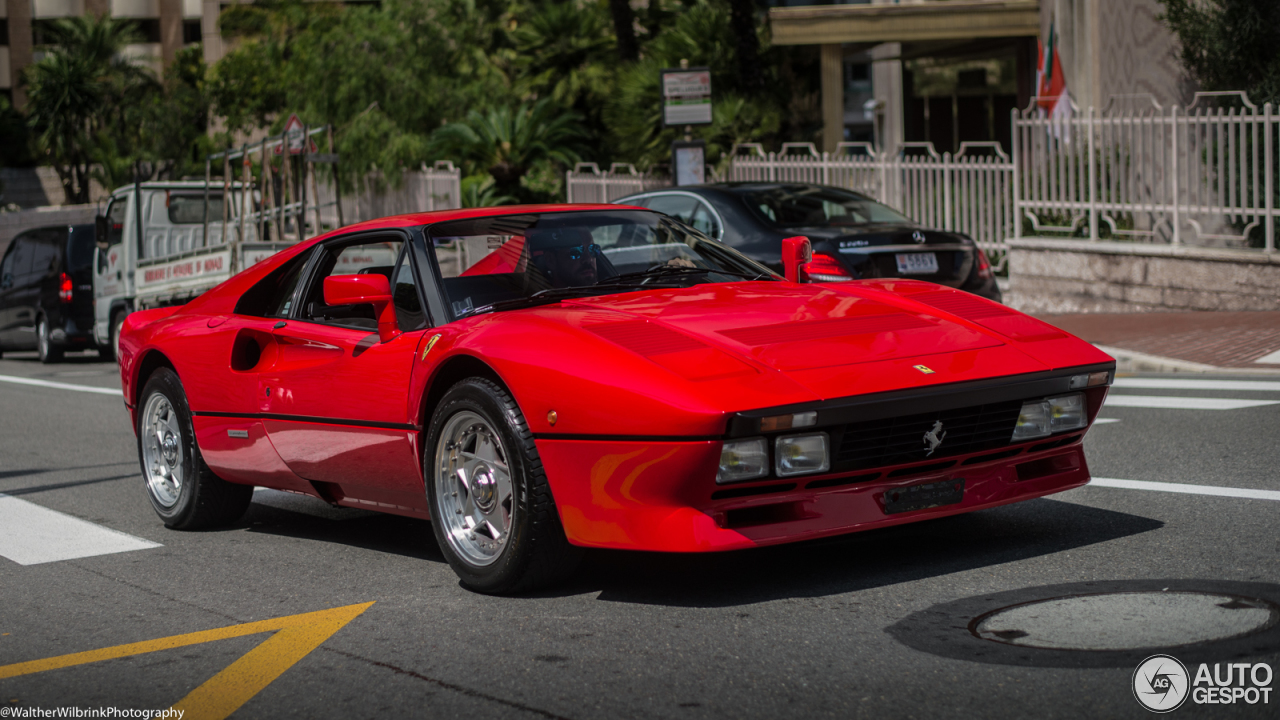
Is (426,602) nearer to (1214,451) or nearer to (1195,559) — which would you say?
(1195,559)

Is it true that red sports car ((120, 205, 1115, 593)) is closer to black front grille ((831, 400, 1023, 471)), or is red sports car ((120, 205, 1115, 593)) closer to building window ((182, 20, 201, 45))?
black front grille ((831, 400, 1023, 471))

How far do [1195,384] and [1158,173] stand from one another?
5.22 metres

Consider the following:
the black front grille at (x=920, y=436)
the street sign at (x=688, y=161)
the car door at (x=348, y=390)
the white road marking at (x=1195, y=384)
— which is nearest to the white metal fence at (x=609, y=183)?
the street sign at (x=688, y=161)

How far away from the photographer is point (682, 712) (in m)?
3.53

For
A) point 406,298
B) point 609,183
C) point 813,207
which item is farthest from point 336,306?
point 609,183

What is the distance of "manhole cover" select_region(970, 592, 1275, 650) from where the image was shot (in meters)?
3.83

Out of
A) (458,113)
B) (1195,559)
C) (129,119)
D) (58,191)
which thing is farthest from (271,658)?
(58,191)

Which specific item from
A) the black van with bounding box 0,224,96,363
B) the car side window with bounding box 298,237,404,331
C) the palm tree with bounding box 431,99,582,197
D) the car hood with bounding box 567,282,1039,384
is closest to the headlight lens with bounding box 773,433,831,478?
the car hood with bounding box 567,282,1039,384

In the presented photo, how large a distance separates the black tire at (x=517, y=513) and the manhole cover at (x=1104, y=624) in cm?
114

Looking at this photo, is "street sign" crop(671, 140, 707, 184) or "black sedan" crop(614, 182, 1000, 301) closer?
"black sedan" crop(614, 182, 1000, 301)

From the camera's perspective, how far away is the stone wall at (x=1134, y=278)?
13555 millimetres

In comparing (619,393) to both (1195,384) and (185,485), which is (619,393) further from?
(1195,384)

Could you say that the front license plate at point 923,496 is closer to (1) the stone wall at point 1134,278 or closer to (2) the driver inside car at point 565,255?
(2) the driver inside car at point 565,255

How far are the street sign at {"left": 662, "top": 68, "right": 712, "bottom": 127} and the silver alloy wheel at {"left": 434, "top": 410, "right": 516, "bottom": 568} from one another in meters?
13.8
